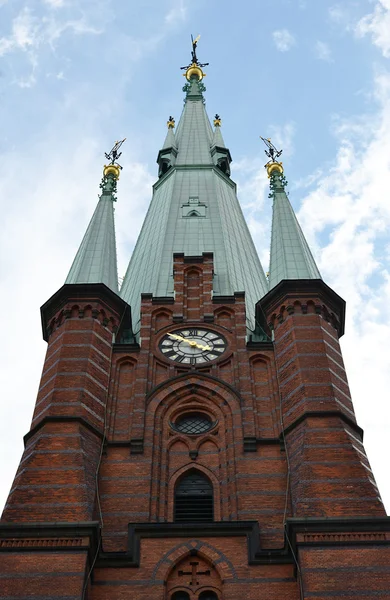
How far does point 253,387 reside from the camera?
28.8 meters

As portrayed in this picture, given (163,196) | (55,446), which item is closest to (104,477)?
(55,446)

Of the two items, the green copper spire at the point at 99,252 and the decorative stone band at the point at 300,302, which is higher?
the green copper spire at the point at 99,252

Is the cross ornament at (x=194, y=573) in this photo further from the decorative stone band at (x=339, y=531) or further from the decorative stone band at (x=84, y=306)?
the decorative stone band at (x=84, y=306)

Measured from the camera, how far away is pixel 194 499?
25.8 metres

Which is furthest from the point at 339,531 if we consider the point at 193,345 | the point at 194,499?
the point at 193,345

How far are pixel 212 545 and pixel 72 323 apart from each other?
32.6ft

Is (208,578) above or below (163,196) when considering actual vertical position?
below

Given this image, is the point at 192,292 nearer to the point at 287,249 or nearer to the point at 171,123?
the point at 287,249

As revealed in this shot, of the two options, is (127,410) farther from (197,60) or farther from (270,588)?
(197,60)

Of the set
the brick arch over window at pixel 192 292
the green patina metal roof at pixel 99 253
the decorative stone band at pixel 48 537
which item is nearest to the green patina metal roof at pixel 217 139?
the green patina metal roof at pixel 99 253

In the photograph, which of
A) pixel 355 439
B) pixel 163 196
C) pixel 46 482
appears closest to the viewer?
pixel 46 482

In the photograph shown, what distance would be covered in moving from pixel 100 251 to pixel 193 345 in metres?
5.91

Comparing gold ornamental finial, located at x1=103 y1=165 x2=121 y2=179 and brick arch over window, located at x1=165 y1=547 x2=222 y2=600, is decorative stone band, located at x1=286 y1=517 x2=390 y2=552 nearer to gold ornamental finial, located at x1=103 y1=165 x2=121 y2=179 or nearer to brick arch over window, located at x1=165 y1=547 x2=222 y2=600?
brick arch over window, located at x1=165 y1=547 x2=222 y2=600

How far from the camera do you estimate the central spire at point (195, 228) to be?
1433 inches
